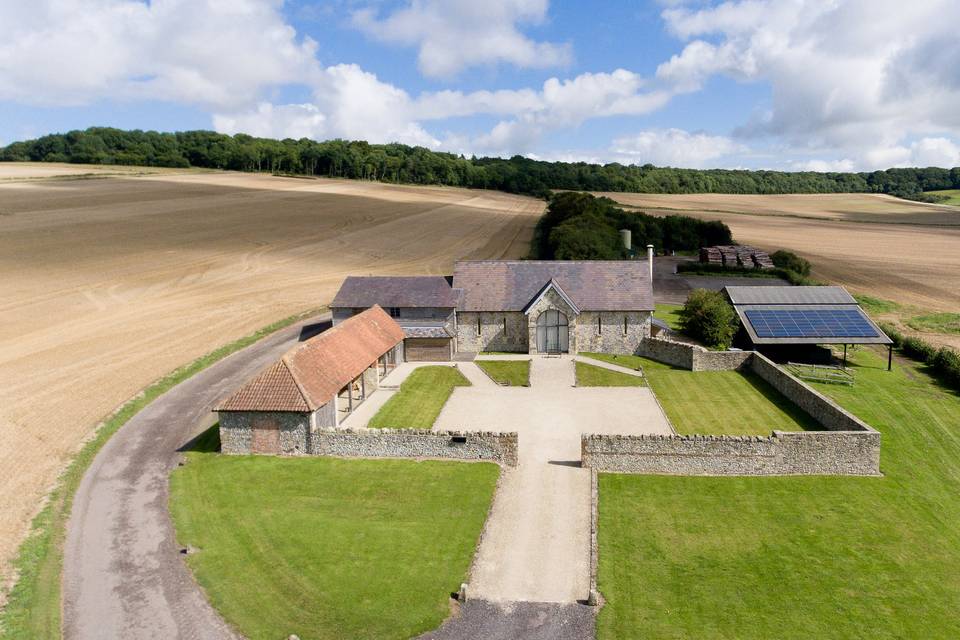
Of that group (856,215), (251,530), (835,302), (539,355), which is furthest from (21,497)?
(856,215)

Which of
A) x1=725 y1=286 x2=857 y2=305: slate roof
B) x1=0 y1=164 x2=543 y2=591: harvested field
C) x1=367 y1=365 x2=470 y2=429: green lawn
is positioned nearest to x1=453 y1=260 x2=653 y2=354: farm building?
x1=367 y1=365 x2=470 y2=429: green lawn

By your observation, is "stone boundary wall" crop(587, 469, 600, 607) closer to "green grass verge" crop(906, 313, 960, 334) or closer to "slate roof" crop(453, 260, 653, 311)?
"slate roof" crop(453, 260, 653, 311)

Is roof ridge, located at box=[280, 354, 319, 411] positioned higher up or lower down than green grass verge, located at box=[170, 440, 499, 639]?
higher up

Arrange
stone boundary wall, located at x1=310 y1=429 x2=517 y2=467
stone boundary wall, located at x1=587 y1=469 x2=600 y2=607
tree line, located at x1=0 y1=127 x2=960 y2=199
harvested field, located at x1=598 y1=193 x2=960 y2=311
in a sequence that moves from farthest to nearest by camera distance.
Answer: tree line, located at x1=0 y1=127 x2=960 y2=199 < harvested field, located at x1=598 y1=193 x2=960 y2=311 < stone boundary wall, located at x1=310 y1=429 x2=517 y2=467 < stone boundary wall, located at x1=587 y1=469 x2=600 y2=607

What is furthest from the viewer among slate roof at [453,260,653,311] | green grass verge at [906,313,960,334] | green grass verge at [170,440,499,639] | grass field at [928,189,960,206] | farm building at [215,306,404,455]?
grass field at [928,189,960,206]

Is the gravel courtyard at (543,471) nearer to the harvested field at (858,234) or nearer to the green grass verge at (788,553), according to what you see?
the green grass verge at (788,553)

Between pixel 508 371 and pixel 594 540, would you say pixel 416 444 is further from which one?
pixel 508 371

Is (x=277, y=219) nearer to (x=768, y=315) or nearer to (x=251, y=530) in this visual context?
(x=768, y=315)
